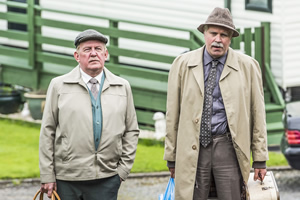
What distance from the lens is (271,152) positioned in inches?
541

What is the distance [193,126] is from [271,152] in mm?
6698

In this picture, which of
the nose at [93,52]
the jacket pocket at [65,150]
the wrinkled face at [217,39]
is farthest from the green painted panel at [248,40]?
the jacket pocket at [65,150]

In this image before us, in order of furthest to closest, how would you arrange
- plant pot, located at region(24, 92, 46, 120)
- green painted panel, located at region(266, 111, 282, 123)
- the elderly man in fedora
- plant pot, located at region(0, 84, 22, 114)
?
1. plant pot, located at region(0, 84, 22, 114)
2. plant pot, located at region(24, 92, 46, 120)
3. green painted panel, located at region(266, 111, 282, 123)
4. the elderly man in fedora

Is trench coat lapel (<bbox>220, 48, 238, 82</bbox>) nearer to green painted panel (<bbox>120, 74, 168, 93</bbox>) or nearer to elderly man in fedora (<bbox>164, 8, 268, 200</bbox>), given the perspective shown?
elderly man in fedora (<bbox>164, 8, 268, 200</bbox>)

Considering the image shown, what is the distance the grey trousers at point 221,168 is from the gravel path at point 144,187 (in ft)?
12.8

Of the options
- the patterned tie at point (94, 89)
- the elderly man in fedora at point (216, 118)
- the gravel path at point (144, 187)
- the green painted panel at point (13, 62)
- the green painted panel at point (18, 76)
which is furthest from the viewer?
the green painted panel at point (13, 62)

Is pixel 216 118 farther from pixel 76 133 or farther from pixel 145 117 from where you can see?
pixel 145 117

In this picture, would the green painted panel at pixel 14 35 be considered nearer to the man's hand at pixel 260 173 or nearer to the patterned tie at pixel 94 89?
the patterned tie at pixel 94 89

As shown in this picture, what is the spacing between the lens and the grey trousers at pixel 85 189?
23.2ft

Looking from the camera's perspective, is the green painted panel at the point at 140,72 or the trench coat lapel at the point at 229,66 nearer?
the trench coat lapel at the point at 229,66

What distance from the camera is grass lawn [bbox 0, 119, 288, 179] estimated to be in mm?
12773

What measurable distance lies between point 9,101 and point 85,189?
10.1 meters

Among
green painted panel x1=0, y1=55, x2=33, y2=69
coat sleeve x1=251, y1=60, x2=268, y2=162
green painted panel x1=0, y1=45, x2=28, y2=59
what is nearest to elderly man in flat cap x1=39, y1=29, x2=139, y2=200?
coat sleeve x1=251, y1=60, x2=268, y2=162

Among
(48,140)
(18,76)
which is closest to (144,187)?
(48,140)
